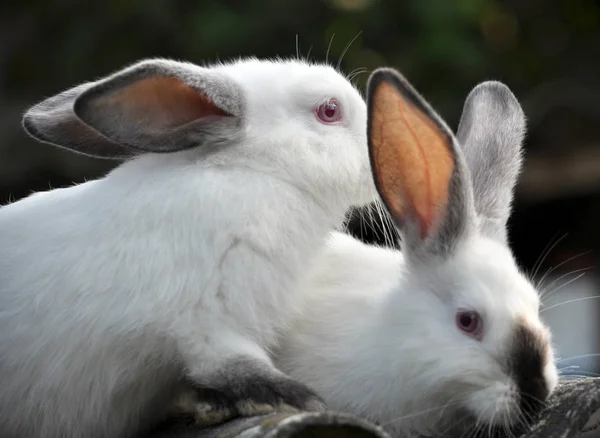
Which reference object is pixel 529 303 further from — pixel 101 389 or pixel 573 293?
pixel 573 293

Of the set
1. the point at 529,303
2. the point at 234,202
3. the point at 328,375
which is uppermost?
the point at 529,303

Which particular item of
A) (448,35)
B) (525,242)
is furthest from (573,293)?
(448,35)

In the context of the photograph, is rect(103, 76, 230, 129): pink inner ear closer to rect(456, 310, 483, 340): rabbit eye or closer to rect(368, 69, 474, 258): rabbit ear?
rect(368, 69, 474, 258): rabbit ear

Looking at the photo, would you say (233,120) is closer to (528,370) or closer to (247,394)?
(247,394)

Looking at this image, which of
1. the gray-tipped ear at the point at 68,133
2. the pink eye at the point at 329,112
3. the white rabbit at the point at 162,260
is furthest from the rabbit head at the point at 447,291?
the gray-tipped ear at the point at 68,133

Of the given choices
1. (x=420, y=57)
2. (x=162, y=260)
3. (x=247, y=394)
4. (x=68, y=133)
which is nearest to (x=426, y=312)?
(x=247, y=394)

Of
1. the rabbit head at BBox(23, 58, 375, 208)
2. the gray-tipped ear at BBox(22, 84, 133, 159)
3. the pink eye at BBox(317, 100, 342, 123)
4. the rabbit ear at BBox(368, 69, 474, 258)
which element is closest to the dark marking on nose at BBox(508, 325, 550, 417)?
the rabbit ear at BBox(368, 69, 474, 258)

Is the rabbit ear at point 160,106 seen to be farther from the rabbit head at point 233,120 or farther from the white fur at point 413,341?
the white fur at point 413,341
